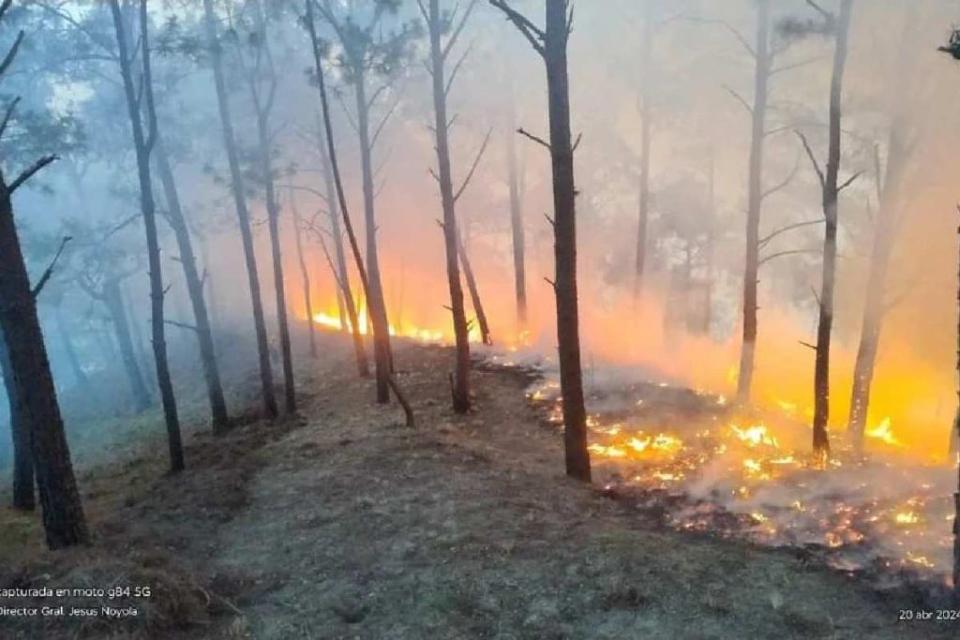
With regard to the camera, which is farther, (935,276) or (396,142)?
(396,142)

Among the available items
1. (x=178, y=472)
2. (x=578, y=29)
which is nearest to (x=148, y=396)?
→ (x=178, y=472)

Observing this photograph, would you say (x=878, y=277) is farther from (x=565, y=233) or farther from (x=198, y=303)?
(x=198, y=303)

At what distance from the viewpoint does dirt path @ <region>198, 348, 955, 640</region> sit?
6176 millimetres

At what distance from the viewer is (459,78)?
24.9 meters

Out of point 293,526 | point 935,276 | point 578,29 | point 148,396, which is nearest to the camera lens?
point 293,526

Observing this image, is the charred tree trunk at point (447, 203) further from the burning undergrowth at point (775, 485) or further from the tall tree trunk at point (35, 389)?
the tall tree trunk at point (35, 389)

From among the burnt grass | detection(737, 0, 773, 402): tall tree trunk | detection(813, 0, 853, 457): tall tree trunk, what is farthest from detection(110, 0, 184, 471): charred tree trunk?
detection(737, 0, 773, 402): tall tree trunk

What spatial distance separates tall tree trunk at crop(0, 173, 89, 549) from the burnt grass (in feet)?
1.75

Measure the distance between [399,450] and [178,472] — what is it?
5028mm

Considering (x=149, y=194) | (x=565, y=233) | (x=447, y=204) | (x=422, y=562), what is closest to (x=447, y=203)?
(x=447, y=204)

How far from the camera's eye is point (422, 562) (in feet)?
24.7

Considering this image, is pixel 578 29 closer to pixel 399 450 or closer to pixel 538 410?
pixel 538 410

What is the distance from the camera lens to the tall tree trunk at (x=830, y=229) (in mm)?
10539

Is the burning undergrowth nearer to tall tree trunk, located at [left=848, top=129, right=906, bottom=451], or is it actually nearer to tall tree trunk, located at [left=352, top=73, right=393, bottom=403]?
tall tree trunk, located at [left=848, top=129, right=906, bottom=451]
